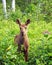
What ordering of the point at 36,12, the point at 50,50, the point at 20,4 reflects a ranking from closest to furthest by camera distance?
the point at 50,50 < the point at 36,12 < the point at 20,4

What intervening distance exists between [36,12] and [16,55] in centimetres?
1460

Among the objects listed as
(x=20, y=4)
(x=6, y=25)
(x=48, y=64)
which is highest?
(x=48, y=64)

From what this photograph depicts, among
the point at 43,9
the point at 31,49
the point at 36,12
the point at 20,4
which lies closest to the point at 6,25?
the point at 36,12

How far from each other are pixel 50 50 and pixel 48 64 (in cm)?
59

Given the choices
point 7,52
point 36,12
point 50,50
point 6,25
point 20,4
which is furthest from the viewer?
point 20,4

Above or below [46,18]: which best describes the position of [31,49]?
above

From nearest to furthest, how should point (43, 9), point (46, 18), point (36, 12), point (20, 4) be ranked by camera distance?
point (36, 12) → point (46, 18) → point (43, 9) → point (20, 4)

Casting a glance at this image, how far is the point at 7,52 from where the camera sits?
9.56 meters

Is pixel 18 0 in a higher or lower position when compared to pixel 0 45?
lower

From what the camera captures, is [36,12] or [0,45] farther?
[36,12]

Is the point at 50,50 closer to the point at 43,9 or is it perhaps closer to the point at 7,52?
the point at 7,52

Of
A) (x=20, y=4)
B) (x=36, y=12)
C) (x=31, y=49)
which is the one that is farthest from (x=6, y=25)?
(x=20, y=4)

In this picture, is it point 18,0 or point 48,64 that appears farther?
point 18,0

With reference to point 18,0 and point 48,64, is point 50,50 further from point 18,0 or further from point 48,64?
point 18,0
